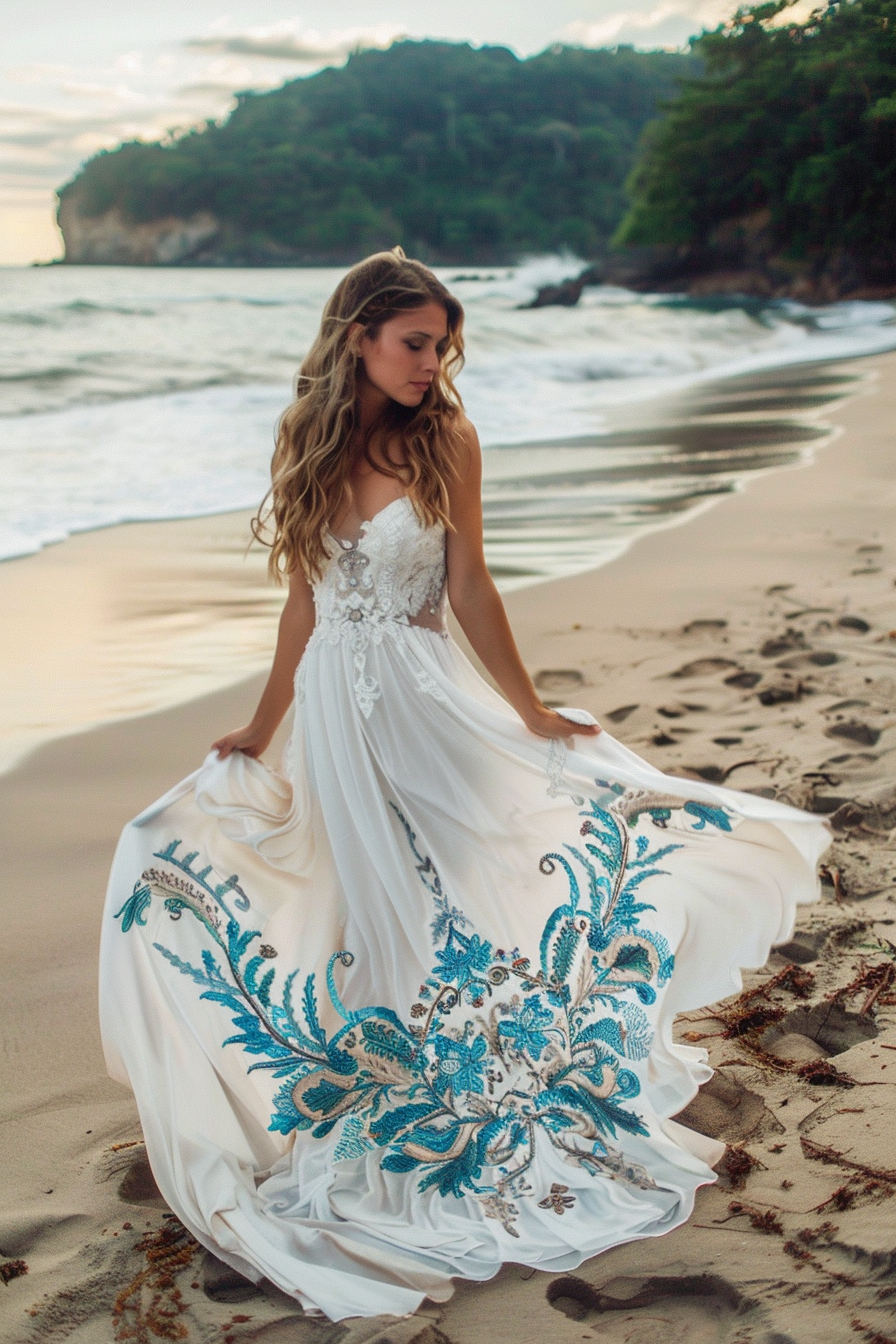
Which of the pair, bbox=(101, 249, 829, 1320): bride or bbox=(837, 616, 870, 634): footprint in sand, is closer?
bbox=(101, 249, 829, 1320): bride

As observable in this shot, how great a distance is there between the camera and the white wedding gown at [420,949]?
2.14m

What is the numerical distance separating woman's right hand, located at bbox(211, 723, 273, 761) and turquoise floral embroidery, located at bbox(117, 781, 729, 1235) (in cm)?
25

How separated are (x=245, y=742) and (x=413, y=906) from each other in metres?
0.51

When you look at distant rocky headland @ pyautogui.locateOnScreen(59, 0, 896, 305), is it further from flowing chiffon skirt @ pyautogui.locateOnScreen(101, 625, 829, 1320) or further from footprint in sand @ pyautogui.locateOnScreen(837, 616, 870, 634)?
flowing chiffon skirt @ pyautogui.locateOnScreen(101, 625, 829, 1320)

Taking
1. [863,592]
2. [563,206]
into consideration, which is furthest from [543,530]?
[563,206]

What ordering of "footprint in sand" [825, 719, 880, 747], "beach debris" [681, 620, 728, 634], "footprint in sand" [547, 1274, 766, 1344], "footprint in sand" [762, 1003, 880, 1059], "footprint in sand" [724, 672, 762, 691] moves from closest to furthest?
"footprint in sand" [547, 1274, 766, 1344] < "footprint in sand" [762, 1003, 880, 1059] < "footprint in sand" [825, 719, 880, 747] < "footprint in sand" [724, 672, 762, 691] < "beach debris" [681, 620, 728, 634]

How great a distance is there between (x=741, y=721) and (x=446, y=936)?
247 cm

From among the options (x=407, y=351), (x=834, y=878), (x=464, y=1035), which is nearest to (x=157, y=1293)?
(x=464, y=1035)

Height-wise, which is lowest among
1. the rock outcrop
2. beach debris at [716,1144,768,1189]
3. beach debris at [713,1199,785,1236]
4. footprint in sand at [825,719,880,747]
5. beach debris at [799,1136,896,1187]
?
beach debris at [716,1144,768,1189]

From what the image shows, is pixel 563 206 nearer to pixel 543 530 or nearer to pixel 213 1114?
pixel 543 530

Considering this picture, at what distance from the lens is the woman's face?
232 centimetres

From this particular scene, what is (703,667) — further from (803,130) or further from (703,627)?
(803,130)

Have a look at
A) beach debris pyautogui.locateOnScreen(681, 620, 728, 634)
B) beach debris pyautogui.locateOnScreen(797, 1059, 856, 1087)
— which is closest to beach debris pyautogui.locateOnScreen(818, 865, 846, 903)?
beach debris pyautogui.locateOnScreen(797, 1059, 856, 1087)

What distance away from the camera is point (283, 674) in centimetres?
253
